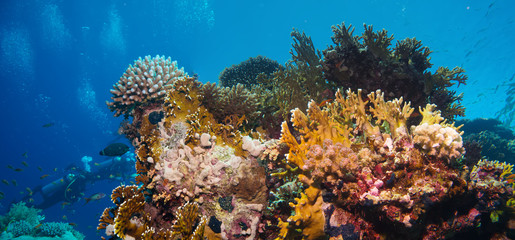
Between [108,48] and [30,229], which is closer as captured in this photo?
[30,229]

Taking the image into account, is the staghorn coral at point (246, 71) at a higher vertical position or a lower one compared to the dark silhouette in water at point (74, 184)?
lower

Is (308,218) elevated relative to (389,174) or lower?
lower

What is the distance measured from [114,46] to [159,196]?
3399 inches

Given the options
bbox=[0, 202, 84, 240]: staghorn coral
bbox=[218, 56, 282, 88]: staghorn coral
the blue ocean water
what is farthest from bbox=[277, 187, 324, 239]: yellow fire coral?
the blue ocean water

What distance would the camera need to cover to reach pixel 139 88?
503cm

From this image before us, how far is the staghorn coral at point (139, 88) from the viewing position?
16.3ft

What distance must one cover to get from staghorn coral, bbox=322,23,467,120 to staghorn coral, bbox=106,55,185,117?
3983 mm

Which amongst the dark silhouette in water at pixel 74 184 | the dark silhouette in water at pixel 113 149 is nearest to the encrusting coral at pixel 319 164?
the dark silhouette in water at pixel 113 149

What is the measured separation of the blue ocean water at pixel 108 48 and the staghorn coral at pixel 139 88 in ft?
135

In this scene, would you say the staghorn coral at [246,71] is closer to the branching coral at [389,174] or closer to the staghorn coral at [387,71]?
the staghorn coral at [387,71]

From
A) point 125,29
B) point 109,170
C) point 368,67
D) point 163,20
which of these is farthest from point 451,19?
point 125,29

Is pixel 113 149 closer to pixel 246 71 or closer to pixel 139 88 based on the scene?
pixel 139 88

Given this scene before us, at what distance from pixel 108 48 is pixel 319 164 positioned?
284 feet

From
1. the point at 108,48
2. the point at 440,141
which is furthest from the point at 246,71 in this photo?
the point at 108,48
